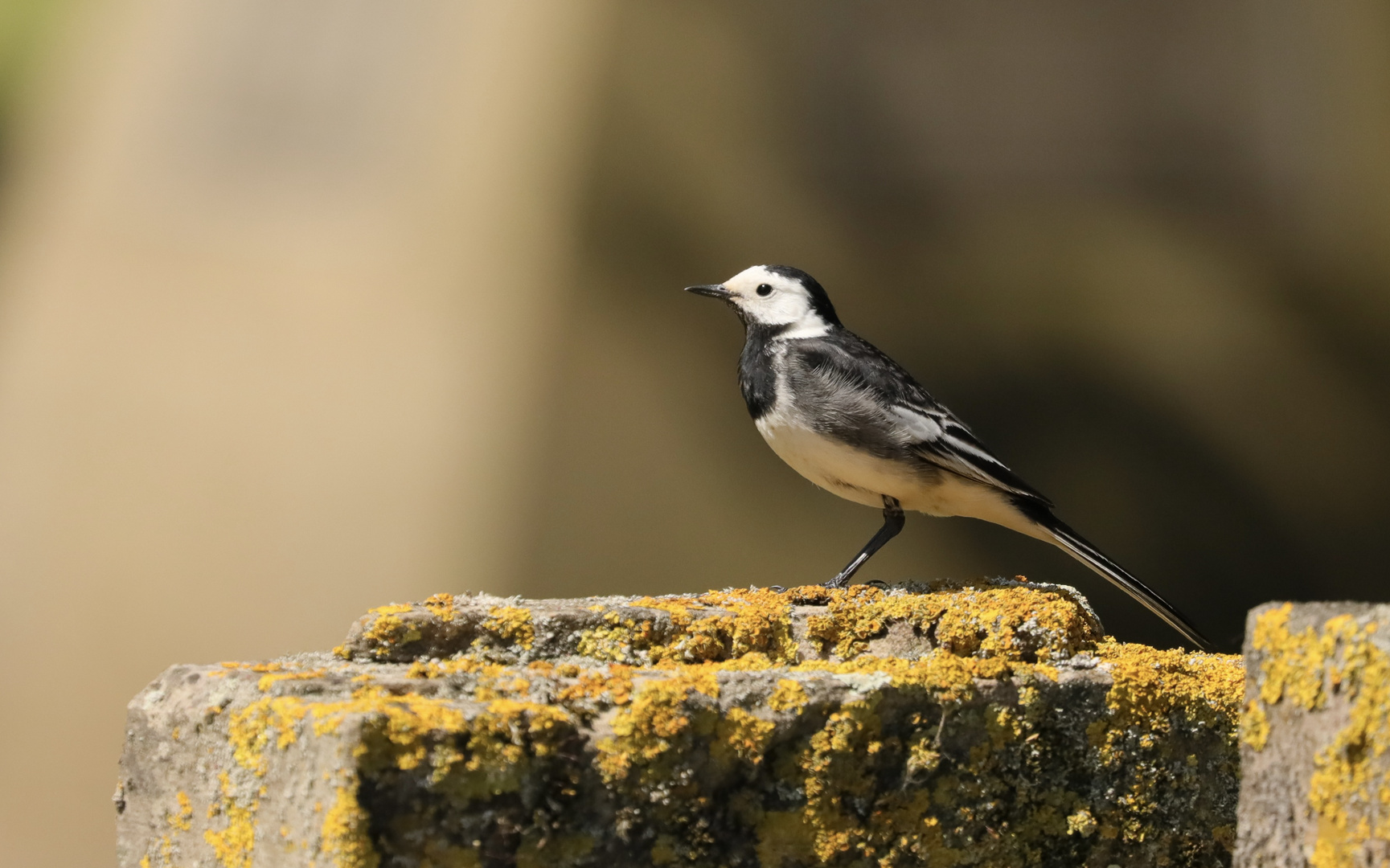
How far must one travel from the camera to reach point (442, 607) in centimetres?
205

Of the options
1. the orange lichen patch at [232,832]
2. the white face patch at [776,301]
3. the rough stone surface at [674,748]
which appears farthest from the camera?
the white face patch at [776,301]

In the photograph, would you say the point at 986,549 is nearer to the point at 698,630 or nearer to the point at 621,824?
the point at 698,630

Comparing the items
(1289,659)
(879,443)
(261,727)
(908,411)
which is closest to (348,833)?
(261,727)

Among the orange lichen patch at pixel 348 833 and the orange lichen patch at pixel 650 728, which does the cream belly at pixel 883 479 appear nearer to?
the orange lichen patch at pixel 650 728

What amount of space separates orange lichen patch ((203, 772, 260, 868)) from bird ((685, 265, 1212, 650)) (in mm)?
1941

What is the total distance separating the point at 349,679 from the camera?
1.71 m

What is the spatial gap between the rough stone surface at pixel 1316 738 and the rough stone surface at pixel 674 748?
0.38m

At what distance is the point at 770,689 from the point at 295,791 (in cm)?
62

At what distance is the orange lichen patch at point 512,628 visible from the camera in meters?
2.02

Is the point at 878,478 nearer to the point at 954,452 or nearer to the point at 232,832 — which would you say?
the point at 954,452

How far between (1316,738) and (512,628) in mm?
1187

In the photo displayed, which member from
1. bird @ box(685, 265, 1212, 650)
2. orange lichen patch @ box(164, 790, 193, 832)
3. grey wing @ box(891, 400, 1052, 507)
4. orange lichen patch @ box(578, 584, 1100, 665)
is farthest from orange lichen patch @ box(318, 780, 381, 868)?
grey wing @ box(891, 400, 1052, 507)

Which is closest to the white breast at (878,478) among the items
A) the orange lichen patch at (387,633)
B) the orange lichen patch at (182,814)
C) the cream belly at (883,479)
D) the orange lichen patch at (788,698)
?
the cream belly at (883,479)

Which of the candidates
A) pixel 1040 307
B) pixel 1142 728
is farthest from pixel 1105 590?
pixel 1142 728
